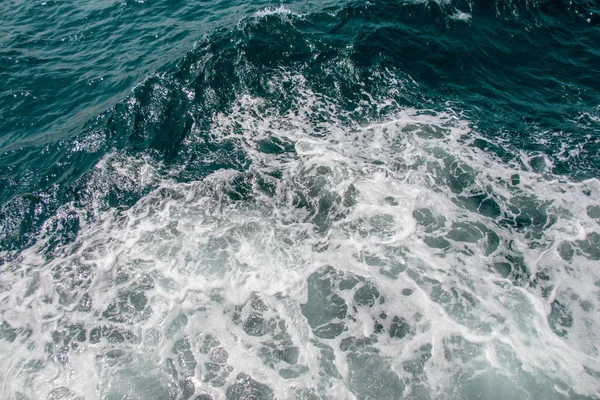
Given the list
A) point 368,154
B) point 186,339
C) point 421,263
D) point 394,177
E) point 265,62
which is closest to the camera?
point 186,339

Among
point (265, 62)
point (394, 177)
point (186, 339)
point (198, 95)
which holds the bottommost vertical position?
point (186, 339)

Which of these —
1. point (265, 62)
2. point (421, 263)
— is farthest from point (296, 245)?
point (265, 62)

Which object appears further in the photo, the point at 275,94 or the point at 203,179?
the point at 275,94

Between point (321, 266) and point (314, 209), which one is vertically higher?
point (314, 209)

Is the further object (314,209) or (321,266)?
(314,209)

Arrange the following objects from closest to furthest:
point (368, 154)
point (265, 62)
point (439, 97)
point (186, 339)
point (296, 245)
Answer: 1. point (186, 339)
2. point (296, 245)
3. point (368, 154)
4. point (439, 97)
5. point (265, 62)

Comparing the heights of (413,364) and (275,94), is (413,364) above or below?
below

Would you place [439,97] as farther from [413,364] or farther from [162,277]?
[162,277]

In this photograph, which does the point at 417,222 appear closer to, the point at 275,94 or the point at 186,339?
the point at 186,339
